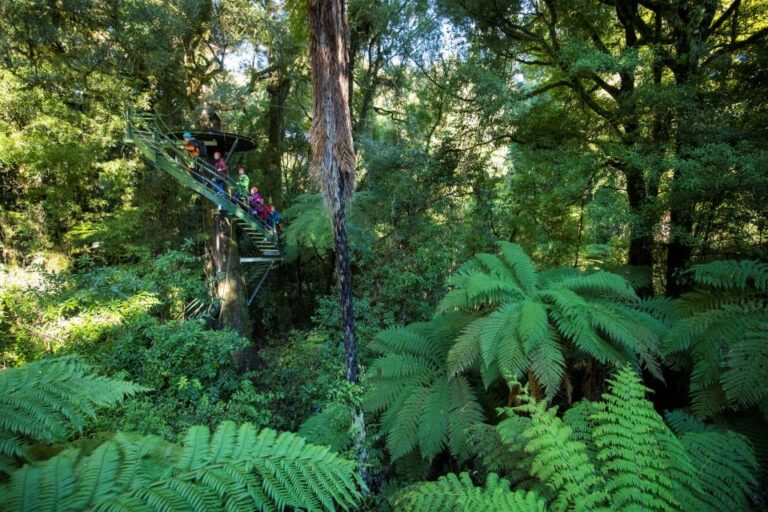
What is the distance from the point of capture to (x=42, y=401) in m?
1.70

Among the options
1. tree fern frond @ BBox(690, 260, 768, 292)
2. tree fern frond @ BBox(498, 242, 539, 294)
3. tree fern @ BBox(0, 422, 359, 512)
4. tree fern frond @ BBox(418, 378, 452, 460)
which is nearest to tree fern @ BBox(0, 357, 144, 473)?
tree fern @ BBox(0, 422, 359, 512)

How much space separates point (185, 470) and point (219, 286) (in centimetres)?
1059

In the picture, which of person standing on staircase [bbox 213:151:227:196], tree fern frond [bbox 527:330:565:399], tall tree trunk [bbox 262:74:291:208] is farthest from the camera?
tall tree trunk [bbox 262:74:291:208]

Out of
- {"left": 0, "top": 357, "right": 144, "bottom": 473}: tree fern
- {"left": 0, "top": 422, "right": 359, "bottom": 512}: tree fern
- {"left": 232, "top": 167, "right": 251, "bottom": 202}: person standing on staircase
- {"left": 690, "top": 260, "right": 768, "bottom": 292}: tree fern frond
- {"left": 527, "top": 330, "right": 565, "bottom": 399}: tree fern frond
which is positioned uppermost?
{"left": 232, "top": 167, "right": 251, "bottom": 202}: person standing on staircase

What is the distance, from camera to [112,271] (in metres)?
6.57

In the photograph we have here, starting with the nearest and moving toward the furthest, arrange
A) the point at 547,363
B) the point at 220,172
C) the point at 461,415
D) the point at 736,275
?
the point at 547,363 < the point at 736,275 < the point at 461,415 < the point at 220,172

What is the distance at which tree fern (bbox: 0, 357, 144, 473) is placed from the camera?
5.00 ft

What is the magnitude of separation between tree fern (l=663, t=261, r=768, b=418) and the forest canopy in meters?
0.02

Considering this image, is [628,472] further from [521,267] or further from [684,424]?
[521,267]

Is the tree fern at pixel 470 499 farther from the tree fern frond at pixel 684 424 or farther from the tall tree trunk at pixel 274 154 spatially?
the tall tree trunk at pixel 274 154

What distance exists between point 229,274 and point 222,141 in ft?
12.8

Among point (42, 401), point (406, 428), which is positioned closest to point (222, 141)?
point (406, 428)

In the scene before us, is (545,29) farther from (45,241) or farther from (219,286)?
(45,241)

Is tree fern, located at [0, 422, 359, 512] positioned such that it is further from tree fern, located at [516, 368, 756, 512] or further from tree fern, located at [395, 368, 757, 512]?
tree fern, located at [516, 368, 756, 512]
